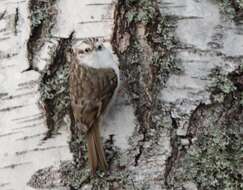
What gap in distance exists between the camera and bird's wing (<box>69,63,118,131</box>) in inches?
59.2

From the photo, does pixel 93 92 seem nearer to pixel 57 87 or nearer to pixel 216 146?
pixel 57 87

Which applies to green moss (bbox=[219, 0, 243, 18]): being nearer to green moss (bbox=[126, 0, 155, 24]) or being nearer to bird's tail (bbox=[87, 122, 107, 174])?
green moss (bbox=[126, 0, 155, 24])

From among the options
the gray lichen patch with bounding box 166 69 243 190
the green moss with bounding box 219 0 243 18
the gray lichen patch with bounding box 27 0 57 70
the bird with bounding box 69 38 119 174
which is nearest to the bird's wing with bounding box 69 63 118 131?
the bird with bounding box 69 38 119 174

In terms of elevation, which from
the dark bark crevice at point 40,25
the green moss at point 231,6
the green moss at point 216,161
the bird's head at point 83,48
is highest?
the green moss at point 231,6

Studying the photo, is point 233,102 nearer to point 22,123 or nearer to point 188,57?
point 188,57

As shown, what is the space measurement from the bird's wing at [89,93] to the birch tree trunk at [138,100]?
1.3 inches

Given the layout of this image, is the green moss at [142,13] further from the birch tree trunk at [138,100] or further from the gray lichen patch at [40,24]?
the gray lichen patch at [40,24]

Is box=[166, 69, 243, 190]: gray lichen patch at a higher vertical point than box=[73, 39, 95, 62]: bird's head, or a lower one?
lower

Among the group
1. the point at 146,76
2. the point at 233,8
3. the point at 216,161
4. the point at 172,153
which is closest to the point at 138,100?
the point at 146,76

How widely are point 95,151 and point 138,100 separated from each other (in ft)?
0.64

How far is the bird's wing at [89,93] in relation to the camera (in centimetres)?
150

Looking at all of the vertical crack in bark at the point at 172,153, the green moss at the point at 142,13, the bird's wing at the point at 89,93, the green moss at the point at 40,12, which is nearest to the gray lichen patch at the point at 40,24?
the green moss at the point at 40,12

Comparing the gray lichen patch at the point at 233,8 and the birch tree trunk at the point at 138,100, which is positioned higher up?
the gray lichen patch at the point at 233,8

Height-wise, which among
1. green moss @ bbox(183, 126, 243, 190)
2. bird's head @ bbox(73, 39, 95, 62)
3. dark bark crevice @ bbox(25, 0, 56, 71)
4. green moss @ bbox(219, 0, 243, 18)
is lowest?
green moss @ bbox(183, 126, 243, 190)
